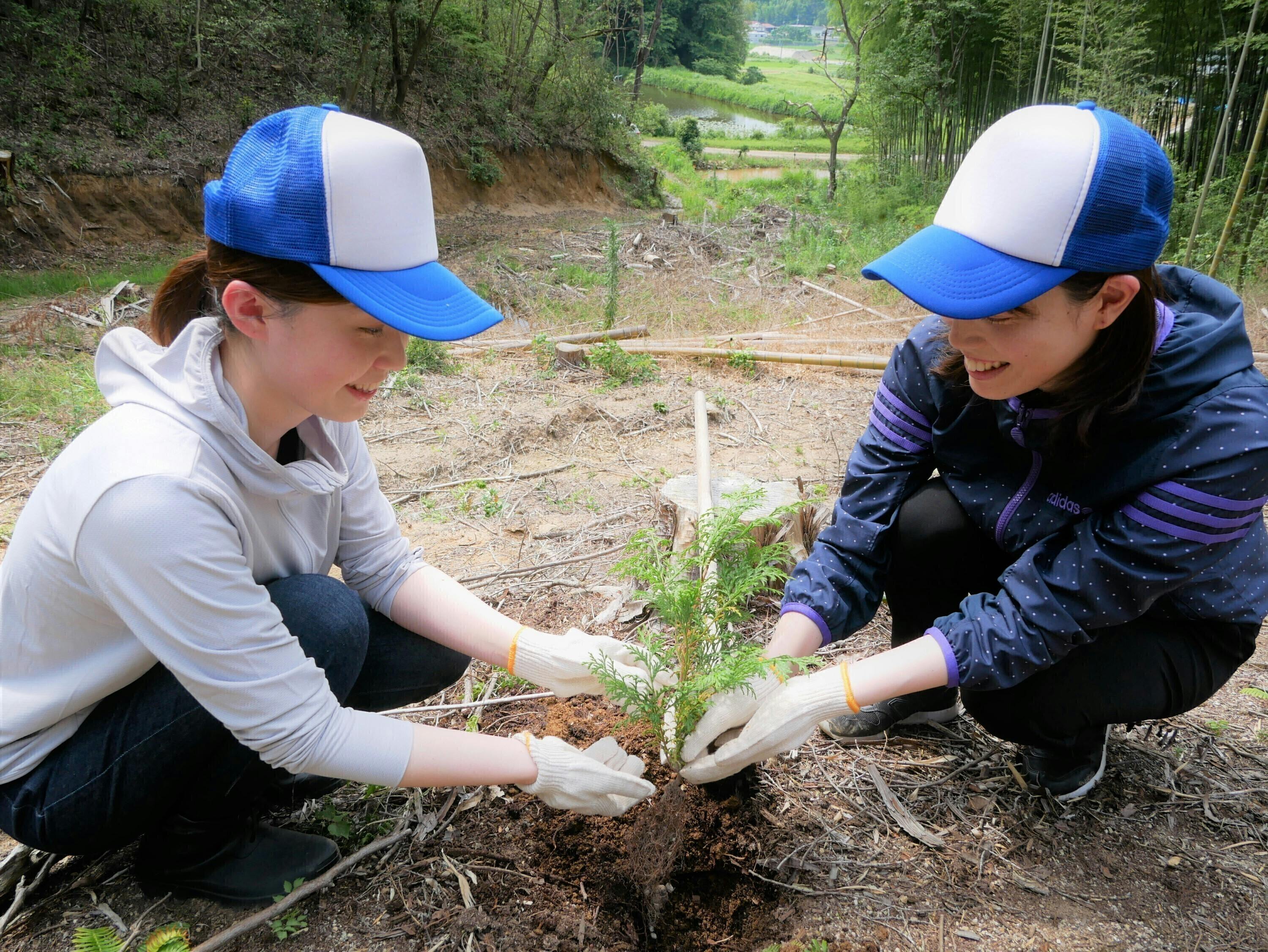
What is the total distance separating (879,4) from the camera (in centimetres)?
1839

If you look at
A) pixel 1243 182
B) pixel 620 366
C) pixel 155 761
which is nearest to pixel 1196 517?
pixel 155 761

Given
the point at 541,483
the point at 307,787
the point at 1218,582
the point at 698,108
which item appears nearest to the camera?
the point at 1218,582

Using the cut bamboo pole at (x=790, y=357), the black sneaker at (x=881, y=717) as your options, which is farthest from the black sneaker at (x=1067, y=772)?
the cut bamboo pole at (x=790, y=357)

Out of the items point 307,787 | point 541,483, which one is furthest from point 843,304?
point 307,787

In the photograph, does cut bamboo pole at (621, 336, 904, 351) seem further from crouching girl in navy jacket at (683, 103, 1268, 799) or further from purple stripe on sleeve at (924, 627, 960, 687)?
purple stripe on sleeve at (924, 627, 960, 687)

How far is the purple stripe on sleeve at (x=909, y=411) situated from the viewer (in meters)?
2.43

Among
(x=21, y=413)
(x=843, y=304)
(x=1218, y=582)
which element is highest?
(x=1218, y=582)

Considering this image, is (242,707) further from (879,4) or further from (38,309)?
(879,4)

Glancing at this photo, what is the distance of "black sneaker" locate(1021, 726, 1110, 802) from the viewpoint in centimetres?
243

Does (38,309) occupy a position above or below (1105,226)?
Result: below

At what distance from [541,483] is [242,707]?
9.54 ft

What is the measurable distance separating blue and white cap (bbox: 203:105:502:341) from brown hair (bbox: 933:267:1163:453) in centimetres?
133

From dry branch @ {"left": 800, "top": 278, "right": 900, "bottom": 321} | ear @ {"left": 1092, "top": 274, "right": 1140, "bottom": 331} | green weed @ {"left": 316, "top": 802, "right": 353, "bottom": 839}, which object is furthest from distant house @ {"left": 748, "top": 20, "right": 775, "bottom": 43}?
green weed @ {"left": 316, "top": 802, "right": 353, "bottom": 839}

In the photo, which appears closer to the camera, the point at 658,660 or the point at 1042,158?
the point at 1042,158
